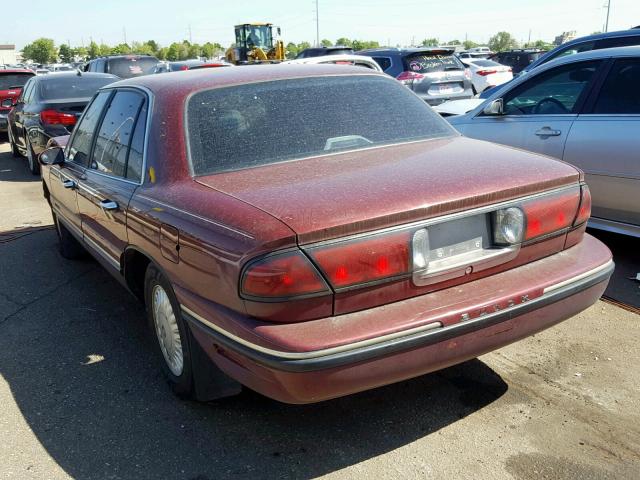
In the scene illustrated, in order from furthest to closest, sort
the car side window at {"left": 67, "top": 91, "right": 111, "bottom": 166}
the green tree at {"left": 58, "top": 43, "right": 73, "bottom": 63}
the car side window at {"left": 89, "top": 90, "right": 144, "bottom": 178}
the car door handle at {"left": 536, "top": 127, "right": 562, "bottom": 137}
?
the green tree at {"left": 58, "top": 43, "right": 73, "bottom": 63} → the car door handle at {"left": 536, "top": 127, "right": 562, "bottom": 137} → the car side window at {"left": 67, "top": 91, "right": 111, "bottom": 166} → the car side window at {"left": 89, "top": 90, "right": 144, "bottom": 178}

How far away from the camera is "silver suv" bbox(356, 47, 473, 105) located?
40.7ft

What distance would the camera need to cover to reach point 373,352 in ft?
7.97

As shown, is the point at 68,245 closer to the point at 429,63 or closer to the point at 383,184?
the point at 383,184

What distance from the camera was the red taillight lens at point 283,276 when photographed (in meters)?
2.42

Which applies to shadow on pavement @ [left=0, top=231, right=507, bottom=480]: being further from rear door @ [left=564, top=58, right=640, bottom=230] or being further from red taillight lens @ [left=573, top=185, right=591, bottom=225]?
rear door @ [left=564, top=58, right=640, bottom=230]

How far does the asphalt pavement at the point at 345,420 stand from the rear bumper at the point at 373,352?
47 cm

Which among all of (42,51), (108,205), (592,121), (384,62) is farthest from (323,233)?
(42,51)

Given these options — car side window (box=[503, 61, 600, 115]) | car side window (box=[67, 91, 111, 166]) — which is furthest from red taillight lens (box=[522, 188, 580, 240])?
car side window (box=[67, 91, 111, 166])

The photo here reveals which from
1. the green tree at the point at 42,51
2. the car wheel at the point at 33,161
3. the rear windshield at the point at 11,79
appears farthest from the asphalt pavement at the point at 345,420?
the green tree at the point at 42,51

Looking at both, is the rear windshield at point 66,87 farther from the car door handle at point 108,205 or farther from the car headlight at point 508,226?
the car headlight at point 508,226

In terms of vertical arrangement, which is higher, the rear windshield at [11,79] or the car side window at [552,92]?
the car side window at [552,92]

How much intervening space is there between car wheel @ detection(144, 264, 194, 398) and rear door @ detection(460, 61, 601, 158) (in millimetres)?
3569

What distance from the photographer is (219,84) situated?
3.50 meters

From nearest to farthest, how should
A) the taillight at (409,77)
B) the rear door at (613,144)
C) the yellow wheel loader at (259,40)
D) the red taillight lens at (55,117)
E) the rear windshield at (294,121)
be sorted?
the rear windshield at (294,121) → the rear door at (613,144) → the red taillight lens at (55,117) → the taillight at (409,77) → the yellow wheel loader at (259,40)
